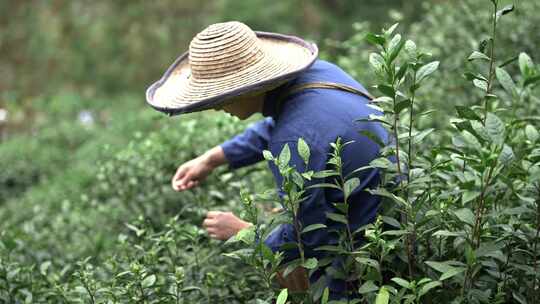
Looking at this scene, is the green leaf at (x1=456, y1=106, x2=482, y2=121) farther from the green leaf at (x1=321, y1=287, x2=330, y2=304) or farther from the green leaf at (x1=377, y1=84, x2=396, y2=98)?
the green leaf at (x1=321, y1=287, x2=330, y2=304)

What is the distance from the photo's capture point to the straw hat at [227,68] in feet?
7.48

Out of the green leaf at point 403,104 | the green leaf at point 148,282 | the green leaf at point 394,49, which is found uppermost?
the green leaf at point 394,49

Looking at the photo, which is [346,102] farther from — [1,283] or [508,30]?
[508,30]

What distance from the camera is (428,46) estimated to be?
4793mm

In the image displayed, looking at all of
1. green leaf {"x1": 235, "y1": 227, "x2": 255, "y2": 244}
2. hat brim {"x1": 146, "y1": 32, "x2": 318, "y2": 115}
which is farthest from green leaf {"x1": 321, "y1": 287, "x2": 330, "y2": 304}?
hat brim {"x1": 146, "y1": 32, "x2": 318, "y2": 115}

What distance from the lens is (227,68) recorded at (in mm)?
2377

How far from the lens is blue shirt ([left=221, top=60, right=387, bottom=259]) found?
2197 millimetres

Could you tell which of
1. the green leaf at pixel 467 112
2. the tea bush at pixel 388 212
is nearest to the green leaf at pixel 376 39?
the tea bush at pixel 388 212

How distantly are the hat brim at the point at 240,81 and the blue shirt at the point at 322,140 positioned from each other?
0.27 ft

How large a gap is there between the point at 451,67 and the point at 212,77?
2377 mm

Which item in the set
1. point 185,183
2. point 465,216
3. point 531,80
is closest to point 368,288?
point 465,216

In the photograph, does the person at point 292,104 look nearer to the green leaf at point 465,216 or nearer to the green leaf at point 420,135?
the green leaf at point 420,135

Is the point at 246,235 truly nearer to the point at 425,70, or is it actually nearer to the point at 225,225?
the point at 225,225

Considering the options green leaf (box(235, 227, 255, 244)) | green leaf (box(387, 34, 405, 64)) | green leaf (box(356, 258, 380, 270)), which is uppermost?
green leaf (box(387, 34, 405, 64))
